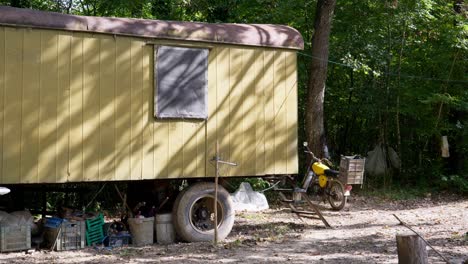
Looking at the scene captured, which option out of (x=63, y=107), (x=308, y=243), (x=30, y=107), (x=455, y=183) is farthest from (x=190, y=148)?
(x=455, y=183)

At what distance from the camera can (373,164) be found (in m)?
14.2

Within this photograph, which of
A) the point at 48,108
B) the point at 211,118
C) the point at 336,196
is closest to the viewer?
the point at 48,108

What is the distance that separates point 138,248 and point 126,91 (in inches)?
80.7

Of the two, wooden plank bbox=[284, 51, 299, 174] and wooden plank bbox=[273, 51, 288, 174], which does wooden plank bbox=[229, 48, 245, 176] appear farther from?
wooden plank bbox=[284, 51, 299, 174]

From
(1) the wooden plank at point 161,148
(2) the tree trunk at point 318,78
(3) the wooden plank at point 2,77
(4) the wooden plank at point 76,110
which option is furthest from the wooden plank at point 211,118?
(2) the tree trunk at point 318,78

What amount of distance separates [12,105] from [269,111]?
11.7 ft

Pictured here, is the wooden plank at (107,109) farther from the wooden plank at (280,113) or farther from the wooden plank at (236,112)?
the wooden plank at (280,113)

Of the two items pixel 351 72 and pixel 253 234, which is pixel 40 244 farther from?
pixel 351 72

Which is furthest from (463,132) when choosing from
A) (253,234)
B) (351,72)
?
(253,234)

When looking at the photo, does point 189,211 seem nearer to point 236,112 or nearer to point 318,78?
point 236,112

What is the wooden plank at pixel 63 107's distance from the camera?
7.12 meters

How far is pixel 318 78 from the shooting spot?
11.9m

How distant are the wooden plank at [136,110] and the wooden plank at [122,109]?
5 centimetres

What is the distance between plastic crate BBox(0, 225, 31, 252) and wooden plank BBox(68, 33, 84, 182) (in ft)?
2.74
